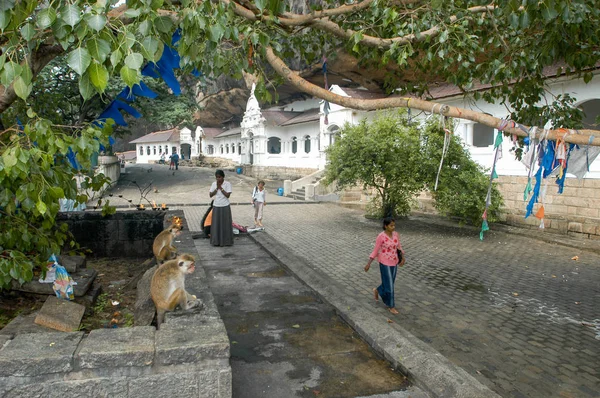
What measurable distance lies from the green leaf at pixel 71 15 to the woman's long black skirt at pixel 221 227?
7.08 meters

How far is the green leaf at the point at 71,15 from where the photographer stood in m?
2.19

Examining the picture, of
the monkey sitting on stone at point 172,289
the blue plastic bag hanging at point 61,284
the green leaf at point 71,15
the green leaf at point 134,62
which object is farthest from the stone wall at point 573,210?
the green leaf at point 71,15

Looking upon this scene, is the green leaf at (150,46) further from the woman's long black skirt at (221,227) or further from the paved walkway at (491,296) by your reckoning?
the woman's long black skirt at (221,227)

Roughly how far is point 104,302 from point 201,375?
386cm

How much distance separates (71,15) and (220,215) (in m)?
7.14

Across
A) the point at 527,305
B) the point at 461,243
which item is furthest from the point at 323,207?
the point at 527,305

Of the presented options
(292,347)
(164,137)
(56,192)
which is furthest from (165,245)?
(164,137)

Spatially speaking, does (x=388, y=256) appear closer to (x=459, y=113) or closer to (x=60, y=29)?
(x=459, y=113)

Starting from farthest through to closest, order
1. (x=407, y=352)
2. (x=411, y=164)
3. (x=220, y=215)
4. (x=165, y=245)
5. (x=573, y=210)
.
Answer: (x=411, y=164) → (x=573, y=210) → (x=220, y=215) → (x=165, y=245) → (x=407, y=352)

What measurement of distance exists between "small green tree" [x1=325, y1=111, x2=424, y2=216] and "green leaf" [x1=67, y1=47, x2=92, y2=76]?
36.3 feet

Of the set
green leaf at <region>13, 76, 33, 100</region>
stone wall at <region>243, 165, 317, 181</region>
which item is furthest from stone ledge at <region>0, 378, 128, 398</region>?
stone wall at <region>243, 165, 317, 181</region>

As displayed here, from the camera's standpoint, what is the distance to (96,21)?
85.3 inches

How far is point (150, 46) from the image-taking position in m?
2.56

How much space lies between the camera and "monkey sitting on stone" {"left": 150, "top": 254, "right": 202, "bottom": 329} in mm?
3732
